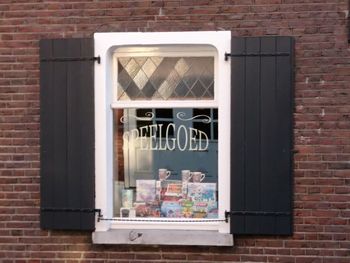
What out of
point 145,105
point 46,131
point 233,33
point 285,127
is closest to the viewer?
point 285,127

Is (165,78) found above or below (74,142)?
above

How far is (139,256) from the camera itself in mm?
5711

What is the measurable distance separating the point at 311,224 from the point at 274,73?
1.42 meters

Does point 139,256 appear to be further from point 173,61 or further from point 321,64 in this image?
point 321,64

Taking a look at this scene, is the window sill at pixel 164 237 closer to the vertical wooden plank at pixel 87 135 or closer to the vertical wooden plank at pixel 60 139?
the vertical wooden plank at pixel 87 135

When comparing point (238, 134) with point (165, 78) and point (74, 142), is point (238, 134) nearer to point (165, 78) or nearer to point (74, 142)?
point (165, 78)

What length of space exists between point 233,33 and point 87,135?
5.43 feet

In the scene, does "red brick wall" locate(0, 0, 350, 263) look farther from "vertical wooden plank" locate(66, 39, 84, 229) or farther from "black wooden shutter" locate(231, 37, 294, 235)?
"vertical wooden plank" locate(66, 39, 84, 229)

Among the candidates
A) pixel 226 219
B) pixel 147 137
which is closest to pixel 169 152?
pixel 147 137

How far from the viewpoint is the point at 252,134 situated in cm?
551

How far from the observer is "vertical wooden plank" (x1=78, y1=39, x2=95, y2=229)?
5.67 metres

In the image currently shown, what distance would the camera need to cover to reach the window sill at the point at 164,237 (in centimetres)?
555

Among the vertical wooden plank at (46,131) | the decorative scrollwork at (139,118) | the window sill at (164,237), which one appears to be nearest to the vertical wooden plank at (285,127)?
the window sill at (164,237)

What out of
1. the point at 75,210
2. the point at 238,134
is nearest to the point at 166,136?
the point at 238,134
